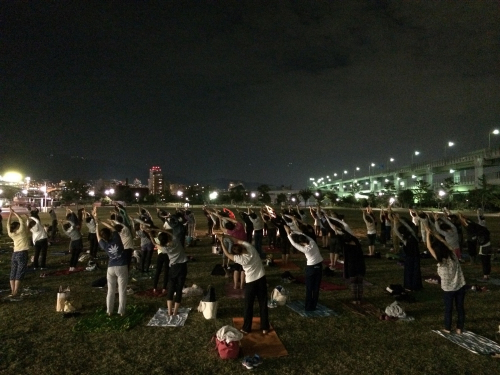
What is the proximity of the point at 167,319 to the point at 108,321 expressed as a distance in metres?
1.22

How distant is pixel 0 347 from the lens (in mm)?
5684

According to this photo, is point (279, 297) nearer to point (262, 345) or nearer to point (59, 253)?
point (262, 345)

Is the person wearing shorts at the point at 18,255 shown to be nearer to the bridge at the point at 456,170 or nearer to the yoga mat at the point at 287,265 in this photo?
the yoga mat at the point at 287,265

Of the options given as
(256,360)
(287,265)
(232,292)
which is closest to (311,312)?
(232,292)

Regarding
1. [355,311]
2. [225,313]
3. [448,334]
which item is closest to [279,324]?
[225,313]

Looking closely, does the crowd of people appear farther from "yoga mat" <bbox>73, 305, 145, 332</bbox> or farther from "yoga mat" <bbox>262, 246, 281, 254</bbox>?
"yoga mat" <bbox>262, 246, 281, 254</bbox>

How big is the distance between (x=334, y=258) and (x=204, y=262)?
5165 mm

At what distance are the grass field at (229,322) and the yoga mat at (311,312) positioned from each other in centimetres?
19

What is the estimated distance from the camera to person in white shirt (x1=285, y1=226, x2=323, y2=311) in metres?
7.05

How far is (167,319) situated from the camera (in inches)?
270

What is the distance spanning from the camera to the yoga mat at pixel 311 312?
23.4 ft

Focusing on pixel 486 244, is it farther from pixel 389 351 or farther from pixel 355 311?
pixel 389 351

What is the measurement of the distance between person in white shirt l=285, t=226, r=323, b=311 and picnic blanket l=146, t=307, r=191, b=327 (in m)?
2.84

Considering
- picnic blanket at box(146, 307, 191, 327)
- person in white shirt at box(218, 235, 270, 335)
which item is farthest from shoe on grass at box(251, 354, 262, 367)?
picnic blanket at box(146, 307, 191, 327)
